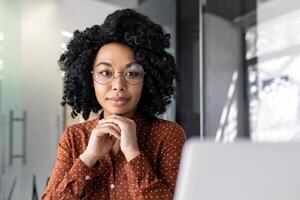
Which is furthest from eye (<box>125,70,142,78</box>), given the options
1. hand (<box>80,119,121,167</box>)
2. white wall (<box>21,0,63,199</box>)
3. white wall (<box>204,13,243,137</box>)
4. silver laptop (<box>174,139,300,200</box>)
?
white wall (<box>204,13,243,137</box>)

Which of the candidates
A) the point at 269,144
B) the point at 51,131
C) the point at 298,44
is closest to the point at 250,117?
the point at 298,44

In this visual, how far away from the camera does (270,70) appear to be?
3309 mm

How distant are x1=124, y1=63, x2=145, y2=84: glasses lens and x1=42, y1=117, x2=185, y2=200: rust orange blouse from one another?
0.11 metres

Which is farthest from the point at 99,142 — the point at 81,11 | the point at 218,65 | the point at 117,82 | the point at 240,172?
the point at 218,65

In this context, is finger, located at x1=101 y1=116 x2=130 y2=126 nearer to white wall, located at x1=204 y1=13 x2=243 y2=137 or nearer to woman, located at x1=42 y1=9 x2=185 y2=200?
woman, located at x1=42 y1=9 x2=185 y2=200

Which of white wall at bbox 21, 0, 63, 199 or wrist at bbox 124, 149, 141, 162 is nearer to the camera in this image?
wrist at bbox 124, 149, 141, 162

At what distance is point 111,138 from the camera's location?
976 mm

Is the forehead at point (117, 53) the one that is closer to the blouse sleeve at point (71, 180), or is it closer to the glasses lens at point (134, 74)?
the glasses lens at point (134, 74)

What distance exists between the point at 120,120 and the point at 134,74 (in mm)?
105

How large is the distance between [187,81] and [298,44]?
0.85 meters

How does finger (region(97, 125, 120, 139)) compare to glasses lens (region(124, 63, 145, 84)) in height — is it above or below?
below

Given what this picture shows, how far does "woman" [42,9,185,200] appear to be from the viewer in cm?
94

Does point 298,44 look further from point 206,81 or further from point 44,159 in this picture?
point 44,159

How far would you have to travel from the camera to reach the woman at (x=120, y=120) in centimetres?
94
